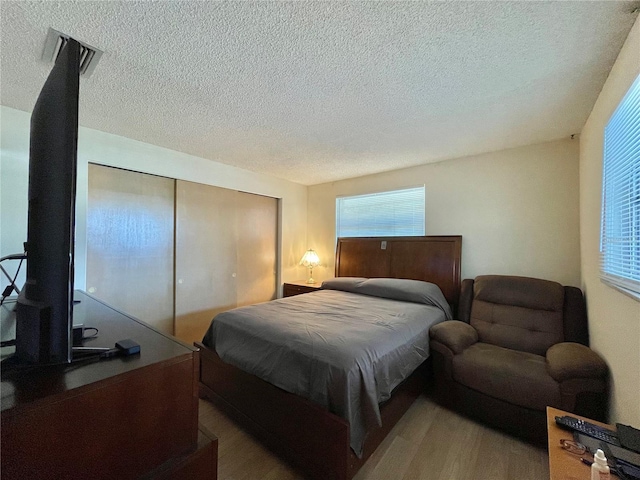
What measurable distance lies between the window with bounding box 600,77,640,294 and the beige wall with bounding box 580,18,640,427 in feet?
0.29

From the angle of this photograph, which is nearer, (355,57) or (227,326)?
(355,57)

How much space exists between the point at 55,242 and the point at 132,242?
2266 mm

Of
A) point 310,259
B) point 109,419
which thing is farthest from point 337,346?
point 310,259

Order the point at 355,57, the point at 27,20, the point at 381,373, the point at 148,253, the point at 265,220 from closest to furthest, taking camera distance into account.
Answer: the point at 27,20 < the point at 355,57 < the point at 381,373 < the point at 148,253 < the point at 265,220

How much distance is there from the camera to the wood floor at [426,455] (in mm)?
1535

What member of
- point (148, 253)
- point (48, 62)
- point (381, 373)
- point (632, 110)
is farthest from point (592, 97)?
point (148, 253)

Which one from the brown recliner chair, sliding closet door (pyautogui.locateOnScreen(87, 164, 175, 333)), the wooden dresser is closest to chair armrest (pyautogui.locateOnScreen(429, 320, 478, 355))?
the brown recliner chair

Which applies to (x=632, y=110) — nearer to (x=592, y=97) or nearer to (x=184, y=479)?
(x=592, y=97)

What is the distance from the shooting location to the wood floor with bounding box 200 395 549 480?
154 cm

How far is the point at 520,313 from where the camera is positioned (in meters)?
2.34

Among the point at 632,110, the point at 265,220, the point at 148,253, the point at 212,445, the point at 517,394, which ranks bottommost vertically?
the point at 517,394

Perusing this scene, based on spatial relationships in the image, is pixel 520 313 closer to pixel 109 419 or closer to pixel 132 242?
pixel 109 419

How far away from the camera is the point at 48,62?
5.00 ft

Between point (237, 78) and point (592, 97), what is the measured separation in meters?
2.41
